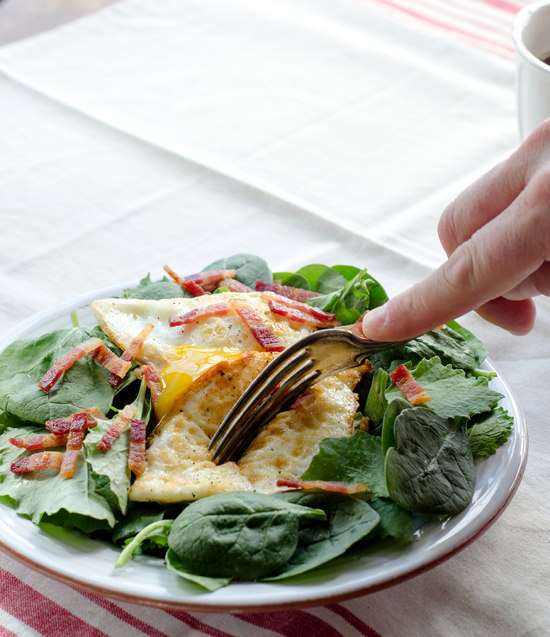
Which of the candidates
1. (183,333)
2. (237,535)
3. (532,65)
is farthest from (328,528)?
(532,65)

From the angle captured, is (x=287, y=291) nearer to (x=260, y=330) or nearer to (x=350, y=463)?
(x=260, y=330)

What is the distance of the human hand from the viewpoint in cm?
203

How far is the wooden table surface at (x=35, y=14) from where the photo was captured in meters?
5.83

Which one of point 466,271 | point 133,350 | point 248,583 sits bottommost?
point 248,583

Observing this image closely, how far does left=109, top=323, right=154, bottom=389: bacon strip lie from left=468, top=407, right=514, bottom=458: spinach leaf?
114cm

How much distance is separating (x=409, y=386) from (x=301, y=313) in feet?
1.98

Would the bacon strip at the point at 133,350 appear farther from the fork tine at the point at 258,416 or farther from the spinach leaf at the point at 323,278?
the spinach leaf at the point at 323,278

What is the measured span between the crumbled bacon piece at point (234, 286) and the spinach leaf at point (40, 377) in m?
0.56

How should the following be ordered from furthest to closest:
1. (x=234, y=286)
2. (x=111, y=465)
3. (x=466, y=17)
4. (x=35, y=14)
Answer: (x=35, y=14) → (x=466, y=17) → (x=234, y=286) → (x=111, y=465)

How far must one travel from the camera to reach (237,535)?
193 centimetres

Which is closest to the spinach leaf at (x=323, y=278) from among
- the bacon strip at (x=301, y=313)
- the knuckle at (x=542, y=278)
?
the bacon strip at (x=301, y=313)

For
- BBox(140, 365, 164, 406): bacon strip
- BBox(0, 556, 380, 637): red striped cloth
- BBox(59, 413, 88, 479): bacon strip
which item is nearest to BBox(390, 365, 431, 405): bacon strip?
BBox(0, 556, 380, 637): red striped cloth

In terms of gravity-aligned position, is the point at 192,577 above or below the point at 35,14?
below

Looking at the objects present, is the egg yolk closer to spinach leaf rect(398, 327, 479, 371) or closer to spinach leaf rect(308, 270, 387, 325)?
spinach leaf rect(308, 270, 387, 325)
